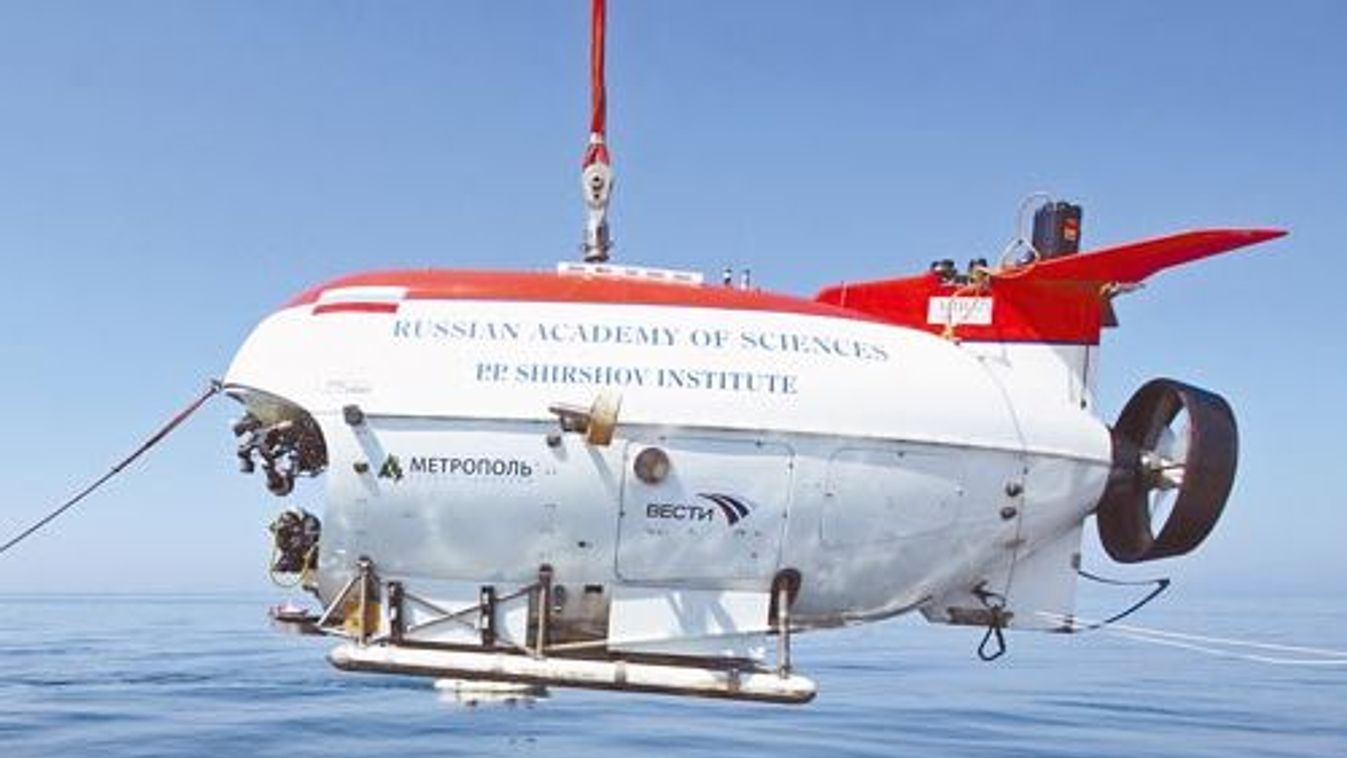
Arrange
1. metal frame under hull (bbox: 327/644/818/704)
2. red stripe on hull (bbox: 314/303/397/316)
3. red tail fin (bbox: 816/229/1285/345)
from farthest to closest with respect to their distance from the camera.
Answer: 1. red tail fin (bbox: 816/229/1285/345)
2. red stripe on hull (bbox: 314/303/397/316)
3. metal frame under hull (bbox: 327/644/818/704)

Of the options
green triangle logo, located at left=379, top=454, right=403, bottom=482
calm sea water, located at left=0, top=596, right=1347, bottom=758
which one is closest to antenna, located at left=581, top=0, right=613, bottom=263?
green triangle logo, located at left=379, top=454, right=403, bottom=482

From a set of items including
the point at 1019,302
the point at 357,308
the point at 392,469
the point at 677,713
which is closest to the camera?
the point at 392,469

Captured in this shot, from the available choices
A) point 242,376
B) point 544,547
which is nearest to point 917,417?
point 544,547

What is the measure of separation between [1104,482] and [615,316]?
339 centimetres

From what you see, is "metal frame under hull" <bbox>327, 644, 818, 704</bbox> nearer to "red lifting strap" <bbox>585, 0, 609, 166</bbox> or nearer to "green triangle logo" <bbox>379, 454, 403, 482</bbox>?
"green triangle logo" <bbox>379, 454, 403, 482</bbox>

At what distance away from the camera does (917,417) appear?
7.37m

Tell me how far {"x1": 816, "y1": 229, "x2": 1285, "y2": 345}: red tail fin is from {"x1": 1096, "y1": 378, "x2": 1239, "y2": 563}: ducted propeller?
65 cm

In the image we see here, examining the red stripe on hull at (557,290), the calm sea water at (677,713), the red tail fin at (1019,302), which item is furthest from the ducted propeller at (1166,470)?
the calm sea water at (677,713)

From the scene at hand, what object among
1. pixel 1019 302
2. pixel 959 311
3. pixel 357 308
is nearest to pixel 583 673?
pixel 357 308

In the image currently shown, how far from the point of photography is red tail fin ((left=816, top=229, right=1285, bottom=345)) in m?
8.35

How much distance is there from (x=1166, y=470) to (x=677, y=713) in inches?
529

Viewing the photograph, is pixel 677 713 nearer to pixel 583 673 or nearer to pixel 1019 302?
pixel 1019 302

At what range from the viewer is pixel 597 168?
848 cm

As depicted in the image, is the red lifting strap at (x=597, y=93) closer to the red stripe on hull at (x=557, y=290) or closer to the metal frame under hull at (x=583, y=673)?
the red stripe on hull at (x=557, y=290)
